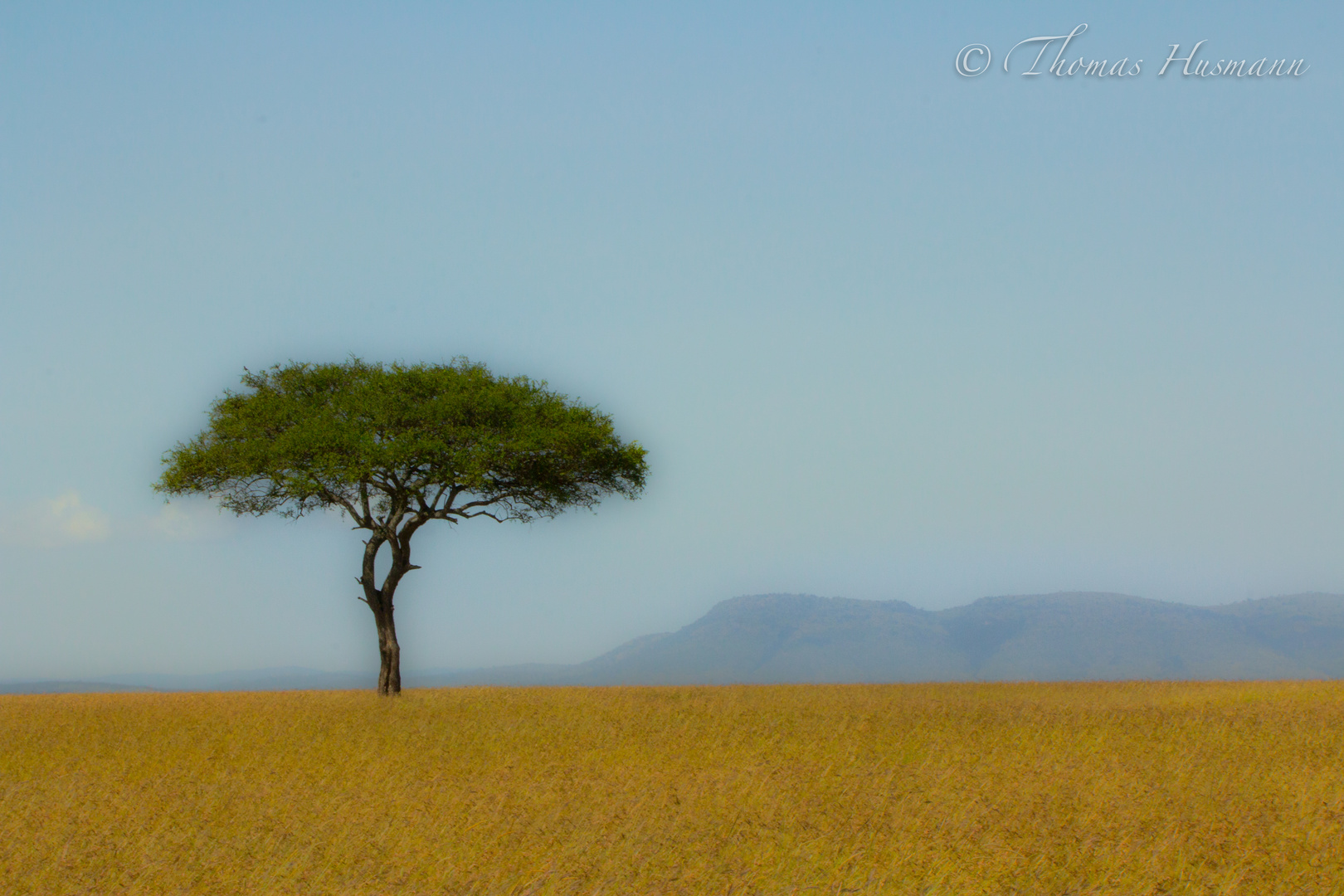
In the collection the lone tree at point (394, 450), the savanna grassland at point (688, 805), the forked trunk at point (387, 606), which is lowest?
the savanna grassland at point (688, 805)

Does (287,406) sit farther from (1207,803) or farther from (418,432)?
(1207,803)

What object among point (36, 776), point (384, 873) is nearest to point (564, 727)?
point (36, 776)

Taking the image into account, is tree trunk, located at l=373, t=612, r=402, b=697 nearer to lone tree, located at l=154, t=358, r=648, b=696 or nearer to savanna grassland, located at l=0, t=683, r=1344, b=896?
lone tree, located at l=154, t=358, r=648, b=696

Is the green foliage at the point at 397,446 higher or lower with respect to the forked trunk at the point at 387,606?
higher

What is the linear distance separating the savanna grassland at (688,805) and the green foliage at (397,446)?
8925mm

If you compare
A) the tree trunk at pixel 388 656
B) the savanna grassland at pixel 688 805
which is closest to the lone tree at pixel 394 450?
the tree trunk at pixel 388 656

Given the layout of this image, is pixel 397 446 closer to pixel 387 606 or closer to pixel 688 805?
pixel 387 606

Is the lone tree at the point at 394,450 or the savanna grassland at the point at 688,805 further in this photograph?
the lone tree at the point at 394,450

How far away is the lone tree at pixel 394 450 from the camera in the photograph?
28.5 metres

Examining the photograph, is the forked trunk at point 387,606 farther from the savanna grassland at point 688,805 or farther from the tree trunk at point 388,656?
the savanna grassland at point 688,805

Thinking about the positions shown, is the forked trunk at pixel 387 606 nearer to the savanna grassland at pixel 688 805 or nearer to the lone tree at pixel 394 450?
the lone tree at pixel 394 450

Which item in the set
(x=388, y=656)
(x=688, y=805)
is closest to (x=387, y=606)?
(x=388, y=656)

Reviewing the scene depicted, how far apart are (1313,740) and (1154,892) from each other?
442 inches

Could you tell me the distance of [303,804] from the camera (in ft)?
37.3
